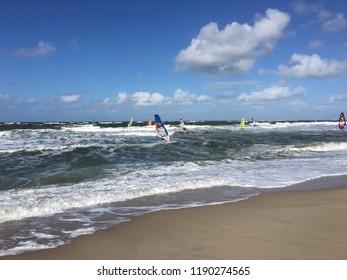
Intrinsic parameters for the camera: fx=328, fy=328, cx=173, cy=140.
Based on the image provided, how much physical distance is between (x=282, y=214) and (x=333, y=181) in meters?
4.49

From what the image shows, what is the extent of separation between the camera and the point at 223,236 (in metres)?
4.41

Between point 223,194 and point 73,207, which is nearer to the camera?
point 73,207

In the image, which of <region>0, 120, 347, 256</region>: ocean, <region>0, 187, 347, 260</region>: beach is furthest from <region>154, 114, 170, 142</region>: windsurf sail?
<region>0, 187, 347, 260</region>: beach

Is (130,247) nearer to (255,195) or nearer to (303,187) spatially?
(255,195)

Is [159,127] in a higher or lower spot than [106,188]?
higher

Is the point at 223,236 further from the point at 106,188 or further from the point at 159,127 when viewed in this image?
the point at 159,127

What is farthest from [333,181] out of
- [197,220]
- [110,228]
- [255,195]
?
[110,228]

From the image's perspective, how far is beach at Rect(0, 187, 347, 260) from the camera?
12.4 feet

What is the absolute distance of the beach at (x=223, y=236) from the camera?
3.78 m

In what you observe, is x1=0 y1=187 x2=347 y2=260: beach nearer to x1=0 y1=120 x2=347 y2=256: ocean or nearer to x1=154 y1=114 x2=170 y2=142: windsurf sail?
x1=0 y1=120 x2=347 y2=256: ocean

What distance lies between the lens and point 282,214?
554cm

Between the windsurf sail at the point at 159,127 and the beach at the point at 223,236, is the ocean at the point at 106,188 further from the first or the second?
the windsurf sail at the point at 159,127

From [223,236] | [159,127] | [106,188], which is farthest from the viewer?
[159,127]

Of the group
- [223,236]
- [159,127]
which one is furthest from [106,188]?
[159,127]
